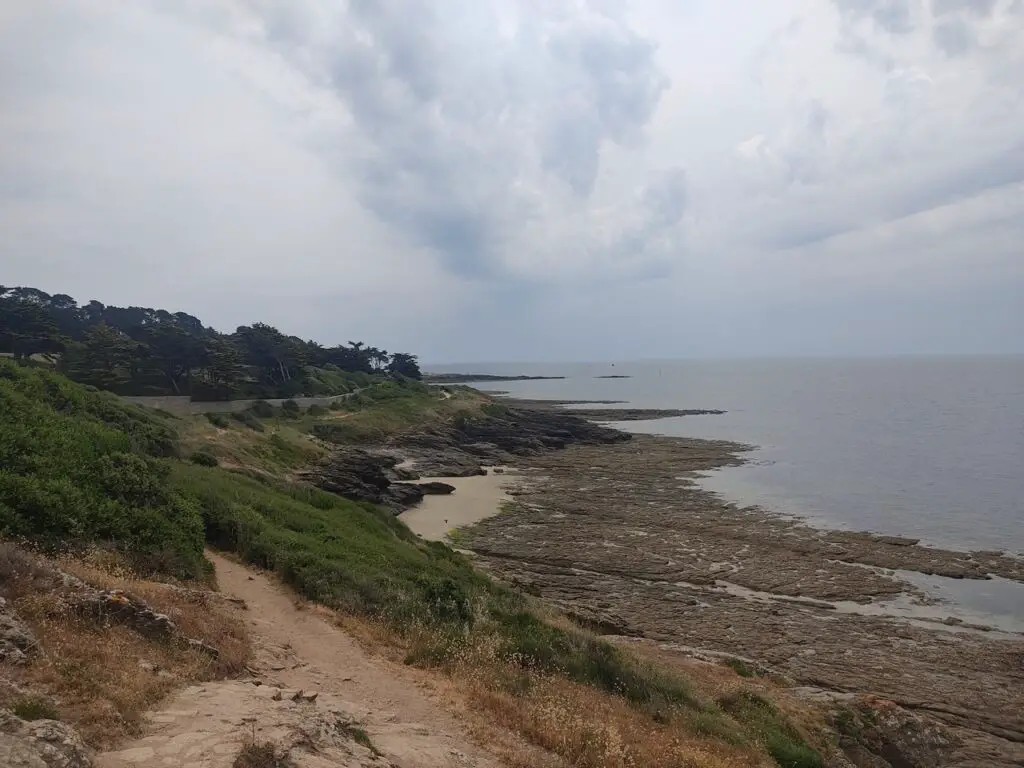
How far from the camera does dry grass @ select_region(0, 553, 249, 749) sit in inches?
259

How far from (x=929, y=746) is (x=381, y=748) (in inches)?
527

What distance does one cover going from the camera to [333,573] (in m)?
15.3

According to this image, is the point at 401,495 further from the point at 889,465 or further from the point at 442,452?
the point at 889,465

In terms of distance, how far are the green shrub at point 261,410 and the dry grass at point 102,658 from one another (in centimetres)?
4795

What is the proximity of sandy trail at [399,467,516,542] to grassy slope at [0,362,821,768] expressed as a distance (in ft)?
40.9

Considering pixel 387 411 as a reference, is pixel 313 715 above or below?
above

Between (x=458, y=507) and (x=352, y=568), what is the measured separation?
23853 millimetres

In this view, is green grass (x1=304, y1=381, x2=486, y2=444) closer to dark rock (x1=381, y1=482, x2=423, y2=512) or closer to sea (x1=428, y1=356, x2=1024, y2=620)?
dark rock (x1=381, y1=482, x2=423, y2=512)

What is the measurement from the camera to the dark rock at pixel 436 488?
43.9m

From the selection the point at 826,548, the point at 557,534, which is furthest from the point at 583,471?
the point at 826,548

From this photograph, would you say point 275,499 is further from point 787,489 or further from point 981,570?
point 787,489

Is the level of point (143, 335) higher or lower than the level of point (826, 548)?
higher

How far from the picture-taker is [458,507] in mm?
40031

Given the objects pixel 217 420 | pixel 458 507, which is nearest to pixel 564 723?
pixel 458 507
